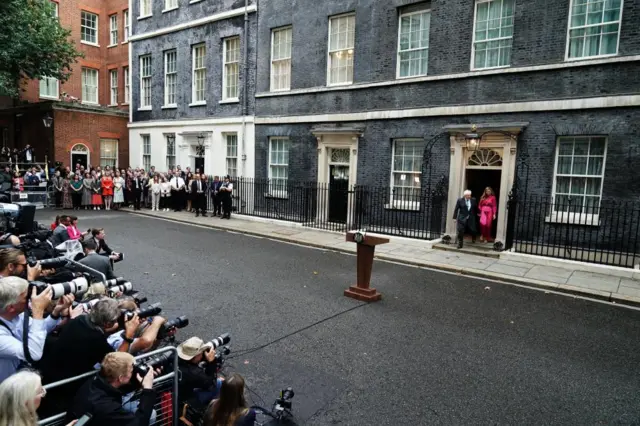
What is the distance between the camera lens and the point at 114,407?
2902 mm

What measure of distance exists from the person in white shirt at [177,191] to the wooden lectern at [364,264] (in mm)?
14663

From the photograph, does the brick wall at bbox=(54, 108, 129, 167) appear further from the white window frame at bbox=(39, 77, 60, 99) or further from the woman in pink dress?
the woman in pink dress

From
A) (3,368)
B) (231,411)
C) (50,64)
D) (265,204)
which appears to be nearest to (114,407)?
(231,411)

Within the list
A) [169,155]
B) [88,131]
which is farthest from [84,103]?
[169,155]

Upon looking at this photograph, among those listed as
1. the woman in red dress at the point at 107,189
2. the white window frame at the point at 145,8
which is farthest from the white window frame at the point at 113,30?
the woman in red dress at the point at 107,189

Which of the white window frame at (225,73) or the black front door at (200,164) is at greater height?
the white window frame at (225,73)

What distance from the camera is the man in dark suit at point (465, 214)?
40.9 ft

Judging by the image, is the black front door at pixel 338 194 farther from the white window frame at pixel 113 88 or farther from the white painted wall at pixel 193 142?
the white window frame at pixel 113 88

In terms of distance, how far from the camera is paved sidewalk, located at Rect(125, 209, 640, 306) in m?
8.88

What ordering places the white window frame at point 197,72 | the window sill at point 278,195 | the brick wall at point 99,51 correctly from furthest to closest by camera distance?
the brick wall at point 99,51 < the white window frame at point 197,72 < the window sill at point 278,195

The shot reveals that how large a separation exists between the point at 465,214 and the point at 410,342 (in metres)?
7.38

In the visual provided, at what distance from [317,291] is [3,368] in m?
5.66

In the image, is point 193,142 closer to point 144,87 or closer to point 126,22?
point 144,87

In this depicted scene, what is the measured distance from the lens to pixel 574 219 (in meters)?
11.6
